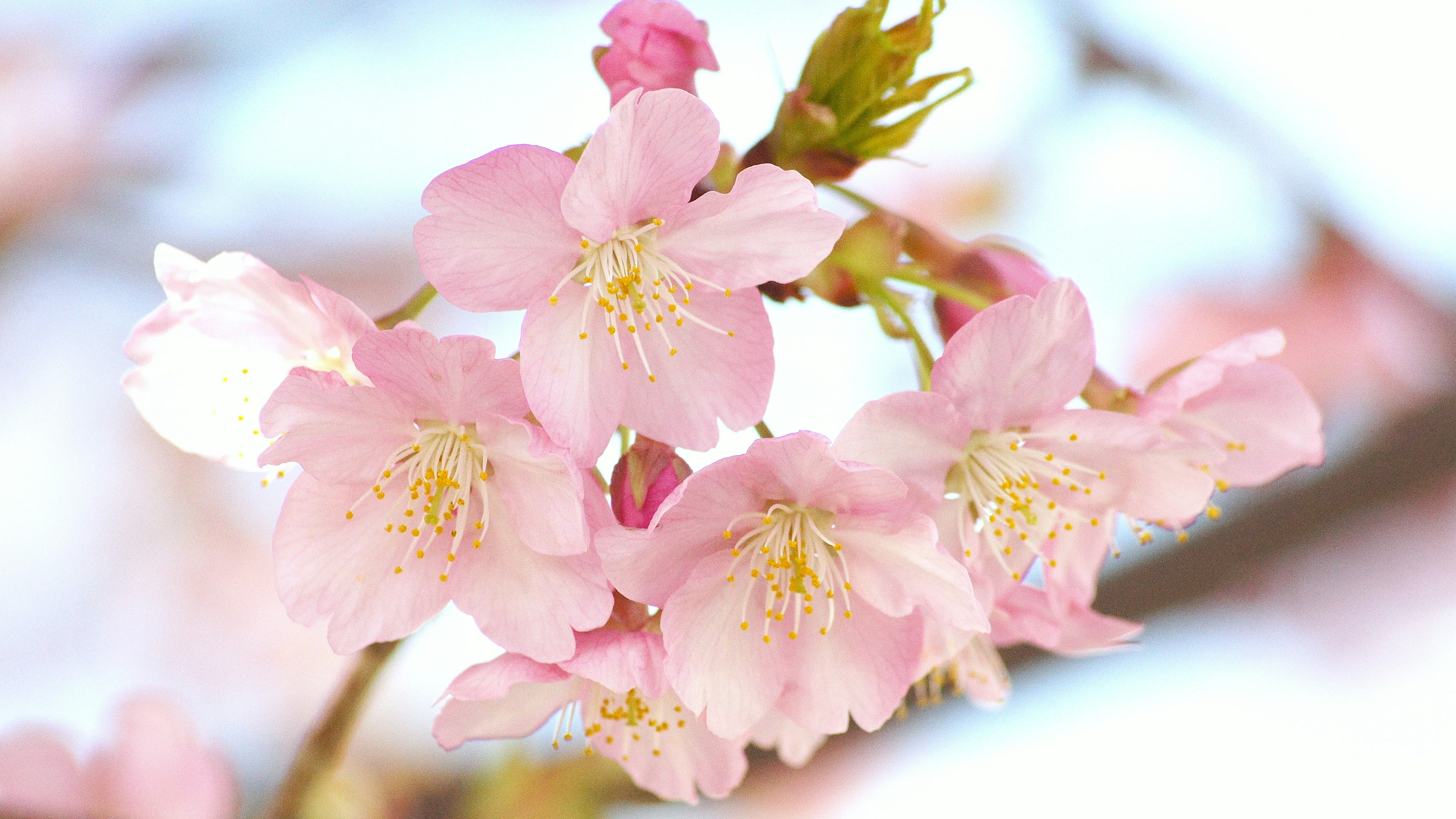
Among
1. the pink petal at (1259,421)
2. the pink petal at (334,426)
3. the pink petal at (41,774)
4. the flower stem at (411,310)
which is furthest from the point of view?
the pink petal at (41,774)

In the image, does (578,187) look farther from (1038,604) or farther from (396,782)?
(396,782)

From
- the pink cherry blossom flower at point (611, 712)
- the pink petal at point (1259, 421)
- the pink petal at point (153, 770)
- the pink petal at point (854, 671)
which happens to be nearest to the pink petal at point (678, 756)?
the pink cherry blossom flower at point (611, 712)

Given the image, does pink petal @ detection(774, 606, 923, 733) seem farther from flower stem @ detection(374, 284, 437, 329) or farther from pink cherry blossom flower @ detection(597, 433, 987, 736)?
flower stem @ detection(374, 284, 437, 329)

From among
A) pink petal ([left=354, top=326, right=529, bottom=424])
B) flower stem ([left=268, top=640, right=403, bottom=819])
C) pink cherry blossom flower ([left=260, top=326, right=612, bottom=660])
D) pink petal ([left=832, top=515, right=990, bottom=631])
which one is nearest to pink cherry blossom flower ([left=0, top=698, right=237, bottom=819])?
flower stem ([left=268, top=640, right=403, bottom=819])

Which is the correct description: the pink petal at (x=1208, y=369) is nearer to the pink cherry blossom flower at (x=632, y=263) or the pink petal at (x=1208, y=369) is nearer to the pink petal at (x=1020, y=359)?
the pink petal at (x=1020, y=359)

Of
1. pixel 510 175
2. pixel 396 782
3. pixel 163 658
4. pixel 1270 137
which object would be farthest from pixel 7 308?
pixel 1270 137

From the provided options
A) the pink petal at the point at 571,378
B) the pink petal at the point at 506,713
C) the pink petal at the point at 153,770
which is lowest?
the pink petal at the point at 153,770
